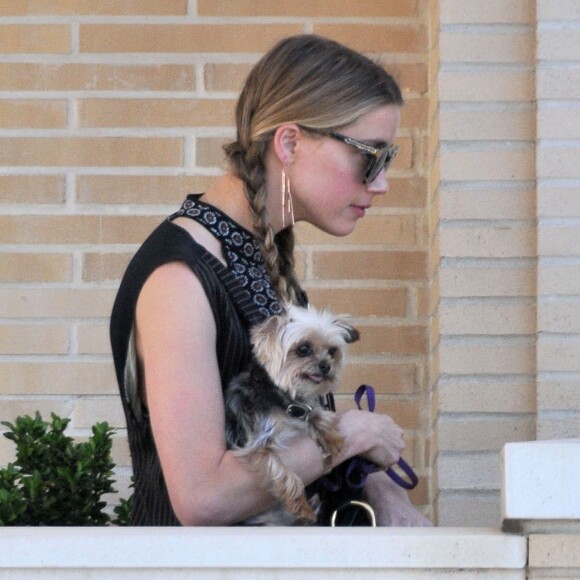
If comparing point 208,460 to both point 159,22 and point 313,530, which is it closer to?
point 313,530

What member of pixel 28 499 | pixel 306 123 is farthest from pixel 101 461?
pixel 306 123

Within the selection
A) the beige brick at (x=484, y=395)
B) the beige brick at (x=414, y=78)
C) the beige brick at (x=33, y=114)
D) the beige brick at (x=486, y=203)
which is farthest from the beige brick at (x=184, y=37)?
the beige brick at (x=484, y=395)

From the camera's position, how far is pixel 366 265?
15.7 feet

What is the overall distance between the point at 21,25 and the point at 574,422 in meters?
2.49

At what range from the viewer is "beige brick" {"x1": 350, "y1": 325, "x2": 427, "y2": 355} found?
4.74 m

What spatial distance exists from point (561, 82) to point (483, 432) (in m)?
1.16

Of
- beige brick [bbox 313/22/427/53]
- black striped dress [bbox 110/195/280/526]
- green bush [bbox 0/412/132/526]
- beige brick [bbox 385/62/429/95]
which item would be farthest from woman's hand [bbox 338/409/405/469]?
beige brick [bbox 313/22/427/53]

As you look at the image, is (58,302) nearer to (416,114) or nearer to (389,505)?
(416,114)

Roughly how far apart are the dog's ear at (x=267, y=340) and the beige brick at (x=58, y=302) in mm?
1898

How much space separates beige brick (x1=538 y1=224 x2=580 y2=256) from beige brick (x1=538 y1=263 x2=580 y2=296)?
0.04 m

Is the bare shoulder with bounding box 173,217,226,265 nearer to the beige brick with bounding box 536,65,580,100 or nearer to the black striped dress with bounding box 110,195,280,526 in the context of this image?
the black striped dress with bounding box 110,195,280,526

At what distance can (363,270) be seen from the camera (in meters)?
4.79

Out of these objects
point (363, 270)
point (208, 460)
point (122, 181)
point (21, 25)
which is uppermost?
point (21, 25)

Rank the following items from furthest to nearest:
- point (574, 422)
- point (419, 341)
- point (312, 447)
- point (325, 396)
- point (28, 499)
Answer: point (419, 341) < point (574, 422) < point (28, 499) < point (325, 396) < point (312, 447)
